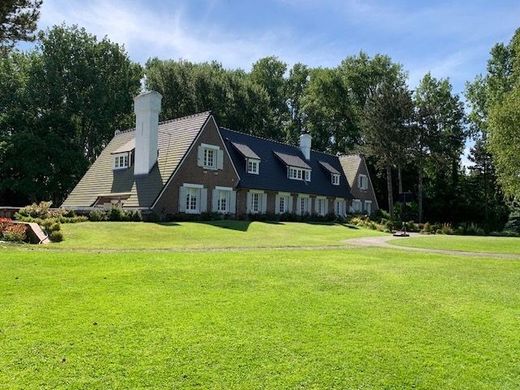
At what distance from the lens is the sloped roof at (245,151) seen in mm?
39200

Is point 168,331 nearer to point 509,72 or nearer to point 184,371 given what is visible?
point 184,371

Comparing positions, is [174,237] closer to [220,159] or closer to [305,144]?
[220,159]

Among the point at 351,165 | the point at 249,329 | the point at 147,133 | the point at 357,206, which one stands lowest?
the point at 249,329

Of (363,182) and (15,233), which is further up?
(363,182)

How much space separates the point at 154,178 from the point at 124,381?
28346 millimetres

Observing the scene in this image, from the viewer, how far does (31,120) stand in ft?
164

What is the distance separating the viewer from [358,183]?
174 ft

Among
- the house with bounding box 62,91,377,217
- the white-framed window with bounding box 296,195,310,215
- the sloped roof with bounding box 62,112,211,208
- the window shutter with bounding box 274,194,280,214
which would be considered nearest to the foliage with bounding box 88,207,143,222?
the house with bounding box 62,91,377,217

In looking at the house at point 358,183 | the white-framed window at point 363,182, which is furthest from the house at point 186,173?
the white-framed window at point 363,182

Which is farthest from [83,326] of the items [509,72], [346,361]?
[509,72]

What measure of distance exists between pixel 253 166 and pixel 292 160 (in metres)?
5.95

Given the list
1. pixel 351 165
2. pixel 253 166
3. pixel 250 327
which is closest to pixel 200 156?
pixel 253 166

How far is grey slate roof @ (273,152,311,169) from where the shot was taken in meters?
43.6

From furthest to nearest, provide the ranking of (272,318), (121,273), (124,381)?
1. (121,273)
2. (272,318)
3. (124,381)
